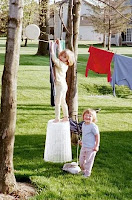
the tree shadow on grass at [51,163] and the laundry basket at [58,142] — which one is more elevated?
the laundry basket at [58,142]

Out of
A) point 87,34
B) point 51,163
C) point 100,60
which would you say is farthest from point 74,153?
point 87,34

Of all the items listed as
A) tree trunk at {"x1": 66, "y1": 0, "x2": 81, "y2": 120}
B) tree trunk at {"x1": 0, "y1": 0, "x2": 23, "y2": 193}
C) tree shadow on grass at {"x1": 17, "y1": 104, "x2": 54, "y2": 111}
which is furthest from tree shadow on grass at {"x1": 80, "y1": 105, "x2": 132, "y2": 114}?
tree trunk at {"x1": 0, "y1": 0, "x2": 23, "y2": 193}

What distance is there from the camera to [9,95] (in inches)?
191

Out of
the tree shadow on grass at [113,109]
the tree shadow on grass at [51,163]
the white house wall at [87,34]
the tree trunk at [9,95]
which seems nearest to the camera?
the tree trunk at [9,95]

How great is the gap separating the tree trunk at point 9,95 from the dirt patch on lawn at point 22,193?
8 cm

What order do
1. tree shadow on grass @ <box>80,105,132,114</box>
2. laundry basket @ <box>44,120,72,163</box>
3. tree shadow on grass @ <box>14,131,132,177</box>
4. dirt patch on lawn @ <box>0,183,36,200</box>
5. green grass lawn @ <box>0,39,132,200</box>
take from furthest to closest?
1. tree shadow on grass @ <box>80,105,132,114</box>
2. tree shadow on grass @ <box>14,131,132,177</box>
3. laundry basket @ <box>44,120,72,163</box>
4. green grass lawn @ <box>0,39,132,200</box>
5. dirt patch on lawn @ <box>0,183,36,200</box>

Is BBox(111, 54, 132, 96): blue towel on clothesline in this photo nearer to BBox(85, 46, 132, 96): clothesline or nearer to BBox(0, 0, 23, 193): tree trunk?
BBox(85, 46, 132, 96): clothesline

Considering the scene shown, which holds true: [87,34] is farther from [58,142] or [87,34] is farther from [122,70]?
[58,142]

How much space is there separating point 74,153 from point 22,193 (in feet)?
6.34

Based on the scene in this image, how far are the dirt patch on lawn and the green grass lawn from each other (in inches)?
3.8

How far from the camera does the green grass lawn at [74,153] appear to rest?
5.27m

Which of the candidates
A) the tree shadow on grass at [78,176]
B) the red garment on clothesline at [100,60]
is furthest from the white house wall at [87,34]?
the tree shadow on grass at [78,176]

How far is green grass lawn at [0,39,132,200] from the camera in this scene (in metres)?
5.27

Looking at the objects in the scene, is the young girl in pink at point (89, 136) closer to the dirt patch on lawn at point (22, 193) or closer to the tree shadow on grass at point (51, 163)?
the tree shadow on grass at point (51, 163)
